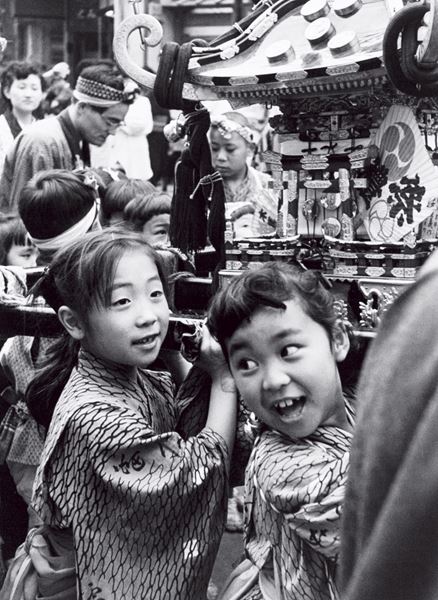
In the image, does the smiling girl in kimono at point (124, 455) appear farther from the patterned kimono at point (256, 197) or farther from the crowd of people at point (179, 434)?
the patterned kimono at point (256, 197)

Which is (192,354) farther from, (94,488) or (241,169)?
(241,169)

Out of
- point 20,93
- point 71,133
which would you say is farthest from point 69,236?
point 20,93

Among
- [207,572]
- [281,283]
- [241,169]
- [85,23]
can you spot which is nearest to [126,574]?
[207,572]

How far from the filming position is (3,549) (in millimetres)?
3307

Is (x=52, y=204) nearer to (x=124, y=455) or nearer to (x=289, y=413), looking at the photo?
(x=124, y=455)

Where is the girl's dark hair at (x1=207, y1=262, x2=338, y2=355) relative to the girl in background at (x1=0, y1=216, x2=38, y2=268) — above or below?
above

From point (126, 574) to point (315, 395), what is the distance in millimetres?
613

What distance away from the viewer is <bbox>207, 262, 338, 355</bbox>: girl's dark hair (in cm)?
190

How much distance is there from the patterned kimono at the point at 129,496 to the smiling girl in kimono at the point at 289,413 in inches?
5.7

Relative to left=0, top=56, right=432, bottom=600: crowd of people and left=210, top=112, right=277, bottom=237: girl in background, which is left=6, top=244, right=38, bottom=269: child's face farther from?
left=210, top=112, right=277, bottom=237: girl in background

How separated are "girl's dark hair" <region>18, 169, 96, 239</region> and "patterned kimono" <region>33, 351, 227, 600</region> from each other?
104 centimetres

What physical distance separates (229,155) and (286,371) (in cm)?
370

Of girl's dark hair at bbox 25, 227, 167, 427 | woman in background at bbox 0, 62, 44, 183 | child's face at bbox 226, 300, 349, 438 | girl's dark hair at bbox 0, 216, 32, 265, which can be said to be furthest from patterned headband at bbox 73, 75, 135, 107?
child's face at bbox 226, 300, 349, 438

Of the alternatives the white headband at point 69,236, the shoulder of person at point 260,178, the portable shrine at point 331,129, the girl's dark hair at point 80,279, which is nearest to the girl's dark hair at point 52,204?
the white headband at point 69,236
